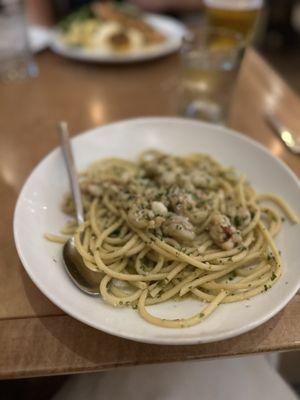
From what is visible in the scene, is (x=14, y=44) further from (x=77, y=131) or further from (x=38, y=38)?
(x=77, y=131)

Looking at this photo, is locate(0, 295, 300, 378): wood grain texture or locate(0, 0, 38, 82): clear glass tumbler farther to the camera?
locate(0, 0, 38, 82): clear glass tumbler

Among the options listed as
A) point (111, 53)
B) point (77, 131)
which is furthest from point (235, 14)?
point (77, 131)

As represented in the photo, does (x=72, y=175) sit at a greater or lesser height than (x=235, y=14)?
lesser

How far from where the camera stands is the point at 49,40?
72.5 inches

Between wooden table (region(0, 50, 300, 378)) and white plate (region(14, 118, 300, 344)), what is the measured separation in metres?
0.05

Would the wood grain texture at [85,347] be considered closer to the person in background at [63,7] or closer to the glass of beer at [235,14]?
the glass of beer at [235,14]

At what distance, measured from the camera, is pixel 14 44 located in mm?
1595

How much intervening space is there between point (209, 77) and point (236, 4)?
428mm

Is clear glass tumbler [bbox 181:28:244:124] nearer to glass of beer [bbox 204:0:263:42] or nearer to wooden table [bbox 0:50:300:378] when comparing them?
wooden table [bbox 0:50:300:378]

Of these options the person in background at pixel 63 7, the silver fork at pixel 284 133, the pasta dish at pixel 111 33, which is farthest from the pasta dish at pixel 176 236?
the person in background at pixel 63 7

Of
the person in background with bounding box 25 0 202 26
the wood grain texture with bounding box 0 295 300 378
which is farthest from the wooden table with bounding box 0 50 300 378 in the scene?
the person in background with bounding box 25 0 202 26

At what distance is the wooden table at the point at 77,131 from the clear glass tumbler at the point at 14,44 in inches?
2.5

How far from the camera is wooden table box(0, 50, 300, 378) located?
64 cm

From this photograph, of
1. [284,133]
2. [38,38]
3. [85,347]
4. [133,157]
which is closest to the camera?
[85,347]
